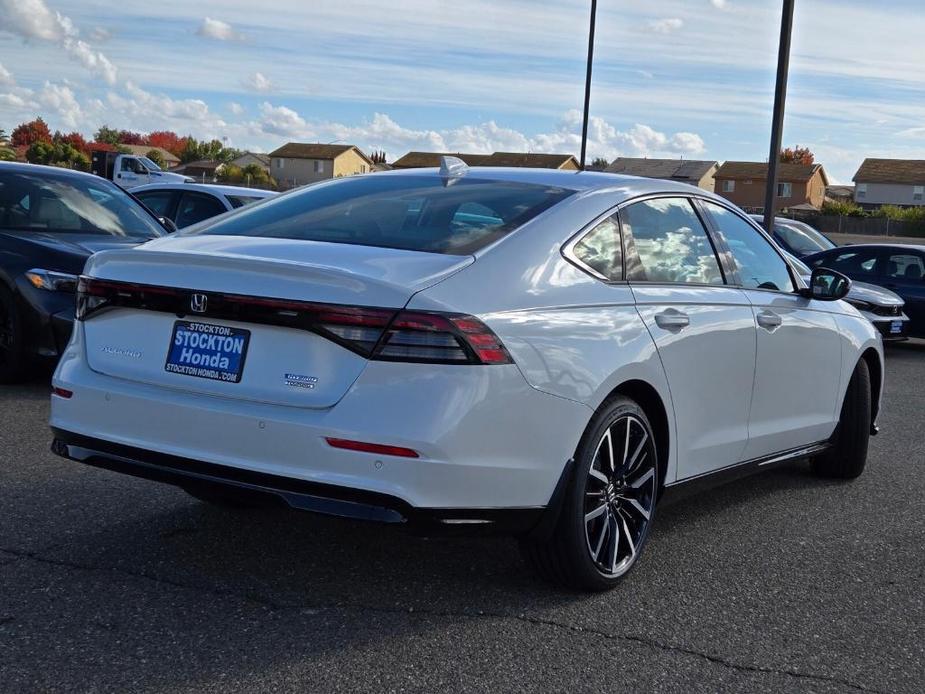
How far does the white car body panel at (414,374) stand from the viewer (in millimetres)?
3789

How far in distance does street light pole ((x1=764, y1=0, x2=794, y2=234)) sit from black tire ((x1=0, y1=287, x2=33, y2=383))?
10538 mm

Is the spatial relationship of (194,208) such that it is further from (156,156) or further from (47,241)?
(156,156)

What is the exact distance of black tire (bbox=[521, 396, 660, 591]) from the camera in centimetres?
429

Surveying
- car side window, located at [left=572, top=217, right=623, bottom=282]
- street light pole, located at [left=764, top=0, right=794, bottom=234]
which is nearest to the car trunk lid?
car side window, located at [left=572, top=217, right=623, bottom=282]

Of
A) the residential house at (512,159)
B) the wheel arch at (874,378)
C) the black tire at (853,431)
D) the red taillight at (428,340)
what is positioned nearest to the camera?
the red taillight at (428,340)

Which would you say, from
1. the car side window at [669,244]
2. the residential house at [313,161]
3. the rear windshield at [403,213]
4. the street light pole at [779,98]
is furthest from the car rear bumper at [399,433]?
the residential house at [313,161]

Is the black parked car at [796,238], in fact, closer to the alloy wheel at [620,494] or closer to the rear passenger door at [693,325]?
the rear passenger door at [693,325]

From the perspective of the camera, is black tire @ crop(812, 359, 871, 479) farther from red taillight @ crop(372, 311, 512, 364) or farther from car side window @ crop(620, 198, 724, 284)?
red taillight @ crop(372, 311, 512, 364)

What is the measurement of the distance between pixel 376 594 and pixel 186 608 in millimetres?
688

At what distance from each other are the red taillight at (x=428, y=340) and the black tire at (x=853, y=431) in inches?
140

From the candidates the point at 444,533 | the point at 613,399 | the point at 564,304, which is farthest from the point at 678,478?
the point at 444,533

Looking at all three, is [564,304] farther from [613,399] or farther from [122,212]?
[122,212]

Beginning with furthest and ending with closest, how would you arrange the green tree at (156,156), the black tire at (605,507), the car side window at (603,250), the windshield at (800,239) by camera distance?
the green tree at (156,156) → the windshield at (800,239) → the car side window at (603,250) → the black tire at (605,507)

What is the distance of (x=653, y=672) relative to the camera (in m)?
3.78
